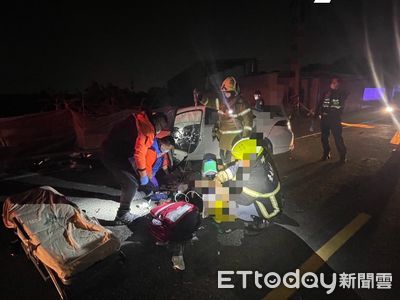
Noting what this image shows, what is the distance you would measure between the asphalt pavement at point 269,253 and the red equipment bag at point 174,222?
257mm

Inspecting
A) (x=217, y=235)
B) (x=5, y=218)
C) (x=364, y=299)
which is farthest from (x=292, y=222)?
(x=5, y=218)

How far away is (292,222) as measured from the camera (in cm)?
413

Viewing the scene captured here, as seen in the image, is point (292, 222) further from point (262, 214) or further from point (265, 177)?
point (265, 177)

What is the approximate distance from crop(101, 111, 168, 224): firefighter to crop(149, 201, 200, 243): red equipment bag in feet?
2.47

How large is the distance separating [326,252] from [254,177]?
49.4 inches

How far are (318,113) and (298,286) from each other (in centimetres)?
524

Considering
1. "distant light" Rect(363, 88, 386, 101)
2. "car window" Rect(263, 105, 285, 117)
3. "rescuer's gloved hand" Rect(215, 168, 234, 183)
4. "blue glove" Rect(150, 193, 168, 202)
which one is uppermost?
"car window" Rect(263, 105, 285, 117)

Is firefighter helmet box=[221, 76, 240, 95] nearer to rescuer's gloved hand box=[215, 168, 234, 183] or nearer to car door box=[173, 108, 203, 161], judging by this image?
car door box=[173, 108, 203, 161]

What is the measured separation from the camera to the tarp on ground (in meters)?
7.16

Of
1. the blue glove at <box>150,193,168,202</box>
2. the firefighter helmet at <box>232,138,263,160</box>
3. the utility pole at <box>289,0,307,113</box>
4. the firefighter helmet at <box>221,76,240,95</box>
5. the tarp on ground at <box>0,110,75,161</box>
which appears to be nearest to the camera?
the firefighter helmet at <box>232,138,263,160</box>

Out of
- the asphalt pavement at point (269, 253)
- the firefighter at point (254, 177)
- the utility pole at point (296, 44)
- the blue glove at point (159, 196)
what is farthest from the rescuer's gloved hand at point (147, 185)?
the utility pole at point (296, 44)

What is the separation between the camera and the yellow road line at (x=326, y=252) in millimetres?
2770

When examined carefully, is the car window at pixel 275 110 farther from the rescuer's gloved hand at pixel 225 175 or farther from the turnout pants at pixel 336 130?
the rescuer's gloved hand at pixel 225 175

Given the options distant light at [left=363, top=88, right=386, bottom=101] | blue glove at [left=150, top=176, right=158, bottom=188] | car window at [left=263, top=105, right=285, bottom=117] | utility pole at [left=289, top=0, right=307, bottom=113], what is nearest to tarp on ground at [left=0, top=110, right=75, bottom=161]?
blue glove at [left=150, top=176, right=158, bottom=188]
